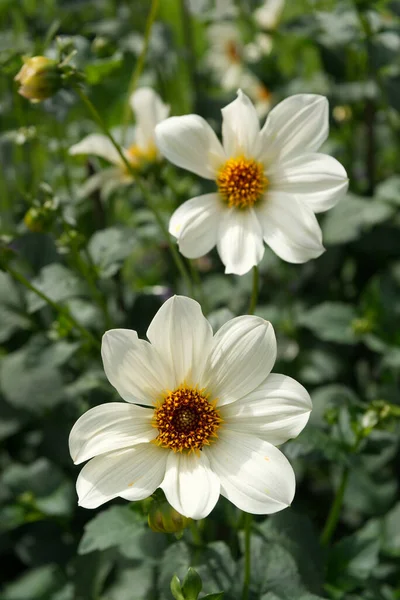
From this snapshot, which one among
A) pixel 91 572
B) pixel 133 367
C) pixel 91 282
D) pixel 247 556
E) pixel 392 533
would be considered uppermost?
pixel 133 367

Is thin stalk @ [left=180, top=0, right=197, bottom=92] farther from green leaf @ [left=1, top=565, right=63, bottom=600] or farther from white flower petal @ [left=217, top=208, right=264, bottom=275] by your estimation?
green leaf @ [left=1, top=565, right=63, bottom=600]

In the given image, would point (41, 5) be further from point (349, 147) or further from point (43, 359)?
point (43, 359)

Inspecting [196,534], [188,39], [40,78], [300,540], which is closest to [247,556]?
[196,534]

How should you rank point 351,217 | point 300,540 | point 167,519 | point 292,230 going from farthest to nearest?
1. point 351,217
2. point 300,540
3. point 292,230
4. point 167,519

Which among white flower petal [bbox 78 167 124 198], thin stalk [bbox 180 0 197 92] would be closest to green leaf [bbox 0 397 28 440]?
white flower petal [bbox 78 167 124 198]

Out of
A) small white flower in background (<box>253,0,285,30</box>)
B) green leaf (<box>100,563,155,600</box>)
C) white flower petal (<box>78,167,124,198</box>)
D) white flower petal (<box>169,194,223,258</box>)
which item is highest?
white flower petal (<box>169,194,223,258</box>)

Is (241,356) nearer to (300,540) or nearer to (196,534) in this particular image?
(196,534)

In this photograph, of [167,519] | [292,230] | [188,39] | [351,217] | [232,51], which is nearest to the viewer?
[167,519]
